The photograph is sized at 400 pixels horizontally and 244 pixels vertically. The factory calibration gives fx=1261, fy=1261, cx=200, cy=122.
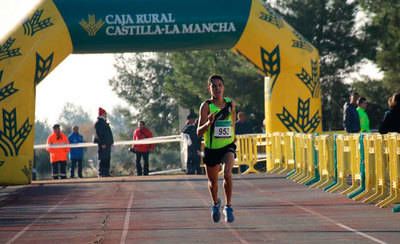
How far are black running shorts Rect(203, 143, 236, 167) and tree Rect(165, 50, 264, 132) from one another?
140ft

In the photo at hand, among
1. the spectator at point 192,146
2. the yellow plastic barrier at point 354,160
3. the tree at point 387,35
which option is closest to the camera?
the yellow plastic barrier at point 354,160

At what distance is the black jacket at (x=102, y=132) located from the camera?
3250 cm

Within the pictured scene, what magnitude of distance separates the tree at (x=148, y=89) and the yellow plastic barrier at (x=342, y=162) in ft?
225

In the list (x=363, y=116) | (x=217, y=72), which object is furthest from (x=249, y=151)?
(x=217, y=72)

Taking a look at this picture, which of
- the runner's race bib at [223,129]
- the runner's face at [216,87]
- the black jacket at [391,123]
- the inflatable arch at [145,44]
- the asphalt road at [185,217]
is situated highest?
the inflatable arch at [145,44]

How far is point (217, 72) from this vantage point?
211 ft

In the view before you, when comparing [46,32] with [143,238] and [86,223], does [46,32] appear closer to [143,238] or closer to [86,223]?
[86,223]

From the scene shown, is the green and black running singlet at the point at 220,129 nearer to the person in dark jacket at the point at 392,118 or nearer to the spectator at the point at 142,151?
the person in dark jacket at the point at 392,118

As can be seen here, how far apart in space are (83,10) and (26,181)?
407 cm

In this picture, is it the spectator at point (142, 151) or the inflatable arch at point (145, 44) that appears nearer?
the inflatable arch at point (145, 44)

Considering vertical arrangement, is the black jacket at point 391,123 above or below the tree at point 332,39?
below

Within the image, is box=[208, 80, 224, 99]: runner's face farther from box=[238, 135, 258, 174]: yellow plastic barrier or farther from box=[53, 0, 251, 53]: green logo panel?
box=[238, 135, 258, 174]: yellow plastic barrier

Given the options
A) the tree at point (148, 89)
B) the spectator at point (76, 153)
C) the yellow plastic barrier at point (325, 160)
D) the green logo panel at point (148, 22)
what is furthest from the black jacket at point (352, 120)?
the tree at point (148, 89)

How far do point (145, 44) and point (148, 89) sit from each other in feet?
226
